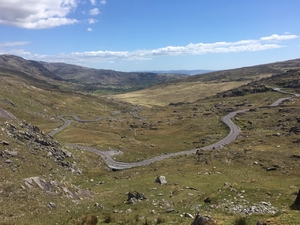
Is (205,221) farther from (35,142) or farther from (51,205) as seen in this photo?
(35,142)

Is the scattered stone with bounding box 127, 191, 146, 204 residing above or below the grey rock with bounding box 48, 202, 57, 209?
below

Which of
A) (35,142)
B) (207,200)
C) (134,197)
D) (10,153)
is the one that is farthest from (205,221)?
(35,142)

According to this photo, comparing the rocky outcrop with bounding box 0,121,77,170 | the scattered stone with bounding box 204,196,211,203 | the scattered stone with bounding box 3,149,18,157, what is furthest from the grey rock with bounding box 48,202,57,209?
the rocky outcrop with bounding box 0,121,77,170

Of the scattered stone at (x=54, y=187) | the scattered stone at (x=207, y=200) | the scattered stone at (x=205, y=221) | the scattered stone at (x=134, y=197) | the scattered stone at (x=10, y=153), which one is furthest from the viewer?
the scattered stone at (x=10, y=153)

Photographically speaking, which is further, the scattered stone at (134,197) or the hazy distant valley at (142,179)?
the scattered stone at (134,197)

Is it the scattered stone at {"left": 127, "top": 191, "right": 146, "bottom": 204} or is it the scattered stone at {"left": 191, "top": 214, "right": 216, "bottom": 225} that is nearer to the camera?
the scattered stone at {"left": 191, "top": 214, "right": 216, "bottom": 225}

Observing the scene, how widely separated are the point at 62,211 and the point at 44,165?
2570 cm

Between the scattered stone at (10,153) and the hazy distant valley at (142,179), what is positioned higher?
the scattered stone at (10,153)

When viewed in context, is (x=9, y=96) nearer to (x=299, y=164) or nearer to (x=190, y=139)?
(x=190, y=139)

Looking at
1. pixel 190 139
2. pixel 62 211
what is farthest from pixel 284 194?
pixel 190 139

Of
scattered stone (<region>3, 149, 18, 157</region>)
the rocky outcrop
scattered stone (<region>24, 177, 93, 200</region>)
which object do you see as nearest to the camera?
scattered stone (<region>24, 177, 93, 200</region>)

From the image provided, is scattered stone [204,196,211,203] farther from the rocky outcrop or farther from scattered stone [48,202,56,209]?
the rocky outcrop

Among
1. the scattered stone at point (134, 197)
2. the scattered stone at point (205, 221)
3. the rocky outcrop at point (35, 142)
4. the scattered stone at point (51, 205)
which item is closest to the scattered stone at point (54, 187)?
the scattered stone at point (51, 205)

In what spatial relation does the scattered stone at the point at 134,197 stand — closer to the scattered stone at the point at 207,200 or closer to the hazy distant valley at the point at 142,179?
the hazy distant valley at the point at 142,179
